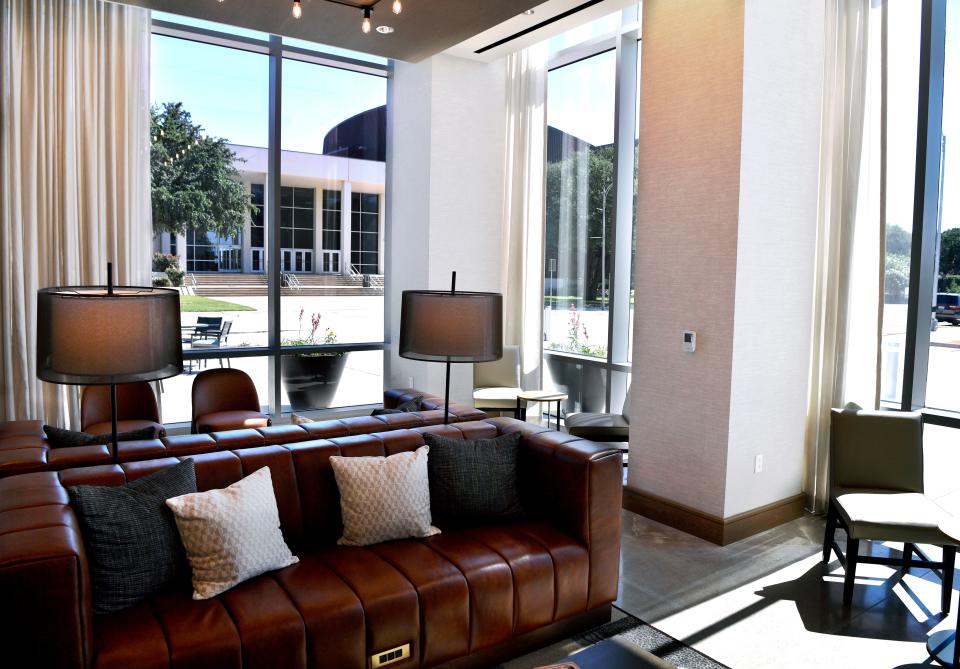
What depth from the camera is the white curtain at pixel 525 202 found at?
6480 mm

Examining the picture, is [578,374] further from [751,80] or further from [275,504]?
[275,504]

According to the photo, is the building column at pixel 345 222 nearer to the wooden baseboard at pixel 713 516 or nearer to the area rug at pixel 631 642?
the wooden baseboard at pixel 713 516

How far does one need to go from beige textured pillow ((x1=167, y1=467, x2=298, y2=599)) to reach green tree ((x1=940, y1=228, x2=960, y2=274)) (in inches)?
155

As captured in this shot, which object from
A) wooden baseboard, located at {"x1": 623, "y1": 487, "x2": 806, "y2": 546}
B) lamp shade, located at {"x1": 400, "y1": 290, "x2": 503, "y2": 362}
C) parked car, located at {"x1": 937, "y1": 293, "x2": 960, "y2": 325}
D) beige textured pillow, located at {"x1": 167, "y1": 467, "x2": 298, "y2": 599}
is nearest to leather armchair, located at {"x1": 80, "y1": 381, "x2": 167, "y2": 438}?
lamp shade, located at {"x1": 400, "y1": 290, "x2": 503, "y2": 362}

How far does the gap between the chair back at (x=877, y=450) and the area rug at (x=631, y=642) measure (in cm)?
138

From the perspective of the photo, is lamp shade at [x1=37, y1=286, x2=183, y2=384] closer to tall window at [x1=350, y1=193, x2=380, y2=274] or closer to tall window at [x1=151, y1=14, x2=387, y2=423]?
tall window at [x1=151, y1=14, x2=387, y2=423]

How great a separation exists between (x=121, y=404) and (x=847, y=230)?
15.9ft

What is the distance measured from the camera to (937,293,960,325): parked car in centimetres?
403

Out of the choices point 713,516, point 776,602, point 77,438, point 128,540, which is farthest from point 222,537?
point 713,516

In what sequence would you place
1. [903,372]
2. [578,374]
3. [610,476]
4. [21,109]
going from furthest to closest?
[578,374] → [21,109] → [903,372] → [610,476]

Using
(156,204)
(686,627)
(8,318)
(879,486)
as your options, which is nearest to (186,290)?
(156,204)

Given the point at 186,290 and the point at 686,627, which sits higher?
the point at 186,290

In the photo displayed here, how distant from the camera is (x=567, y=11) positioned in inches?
195

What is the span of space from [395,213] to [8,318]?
3.20 metres
